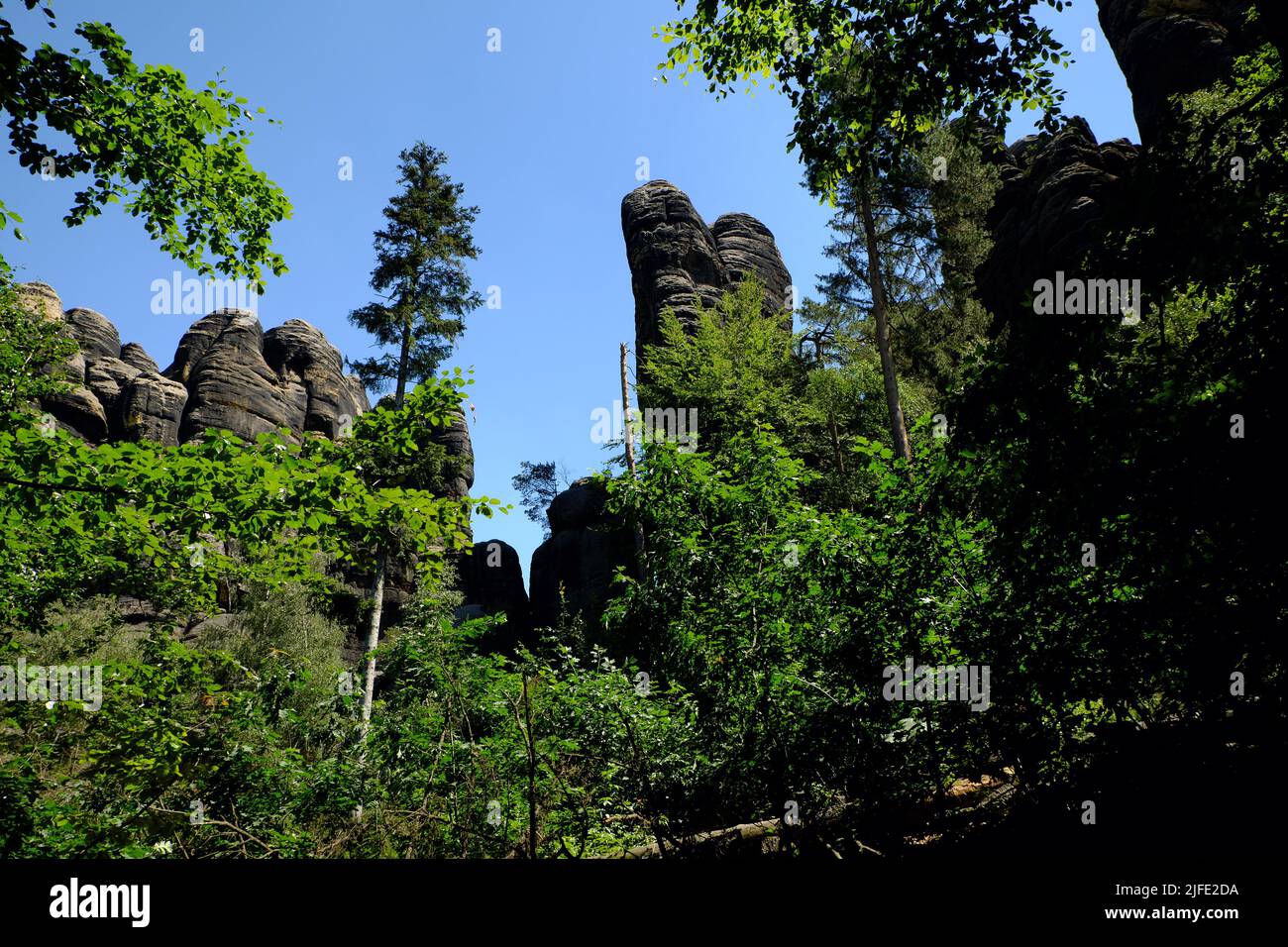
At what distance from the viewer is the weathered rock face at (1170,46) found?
25125 millimetres

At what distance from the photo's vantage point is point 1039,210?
23578mm

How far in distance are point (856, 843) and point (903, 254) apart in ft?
67.0

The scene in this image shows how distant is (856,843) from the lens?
483 centimetres

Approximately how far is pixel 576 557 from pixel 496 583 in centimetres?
736

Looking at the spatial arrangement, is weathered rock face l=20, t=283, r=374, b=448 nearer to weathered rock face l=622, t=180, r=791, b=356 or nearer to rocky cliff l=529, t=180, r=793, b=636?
rocky cliff l=529, t=180, r=793, b=636

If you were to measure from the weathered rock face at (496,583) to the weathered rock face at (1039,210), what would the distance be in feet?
84.9

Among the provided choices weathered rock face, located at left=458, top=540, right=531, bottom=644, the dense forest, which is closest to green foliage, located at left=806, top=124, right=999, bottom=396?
the dense forest

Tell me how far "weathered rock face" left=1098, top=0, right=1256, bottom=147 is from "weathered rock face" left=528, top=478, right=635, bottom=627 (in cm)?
2612

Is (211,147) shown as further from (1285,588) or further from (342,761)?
(1285,588)

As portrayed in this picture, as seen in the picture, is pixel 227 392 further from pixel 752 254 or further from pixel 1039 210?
pixel 1039 210

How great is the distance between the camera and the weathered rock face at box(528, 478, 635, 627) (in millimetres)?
28042
